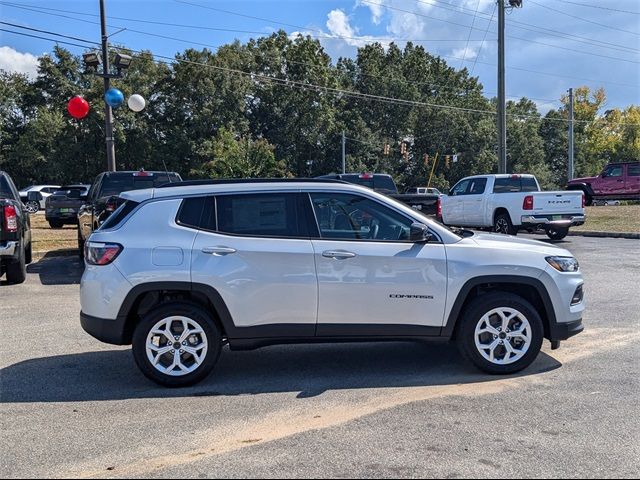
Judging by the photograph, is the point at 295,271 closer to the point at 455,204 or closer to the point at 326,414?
the point at 326,414

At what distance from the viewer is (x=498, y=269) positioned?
5254 millimetres

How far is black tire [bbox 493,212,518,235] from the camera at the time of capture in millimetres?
16025

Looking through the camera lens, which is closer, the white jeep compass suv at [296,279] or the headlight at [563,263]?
the white jeep compass suv at [296,279]

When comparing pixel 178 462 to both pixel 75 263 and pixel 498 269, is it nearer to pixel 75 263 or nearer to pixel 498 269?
pixel 498 269

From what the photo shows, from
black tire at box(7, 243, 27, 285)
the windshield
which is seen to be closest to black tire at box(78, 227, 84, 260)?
the windshield

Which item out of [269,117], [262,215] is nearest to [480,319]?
[262,215]

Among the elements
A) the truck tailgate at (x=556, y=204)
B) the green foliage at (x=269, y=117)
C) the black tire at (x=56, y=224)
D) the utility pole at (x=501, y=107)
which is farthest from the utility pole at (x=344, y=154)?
the truck tailgate at (x=556, y=204)

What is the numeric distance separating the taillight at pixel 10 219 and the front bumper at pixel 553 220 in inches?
469

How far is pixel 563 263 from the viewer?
17.9 feet

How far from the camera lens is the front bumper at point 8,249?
31.4 feet

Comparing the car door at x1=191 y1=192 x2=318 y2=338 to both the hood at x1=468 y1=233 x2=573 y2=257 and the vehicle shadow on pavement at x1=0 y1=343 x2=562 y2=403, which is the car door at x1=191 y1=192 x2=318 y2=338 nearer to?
the vehicle shadow on pavement at x1=0 y1=343 x2=562 y2=403

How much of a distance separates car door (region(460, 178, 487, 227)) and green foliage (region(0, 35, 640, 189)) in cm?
2097

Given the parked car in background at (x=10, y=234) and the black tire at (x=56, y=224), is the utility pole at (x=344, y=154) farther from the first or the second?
the parked car in background at (x=10, y=234)

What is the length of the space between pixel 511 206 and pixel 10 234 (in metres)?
11.9
